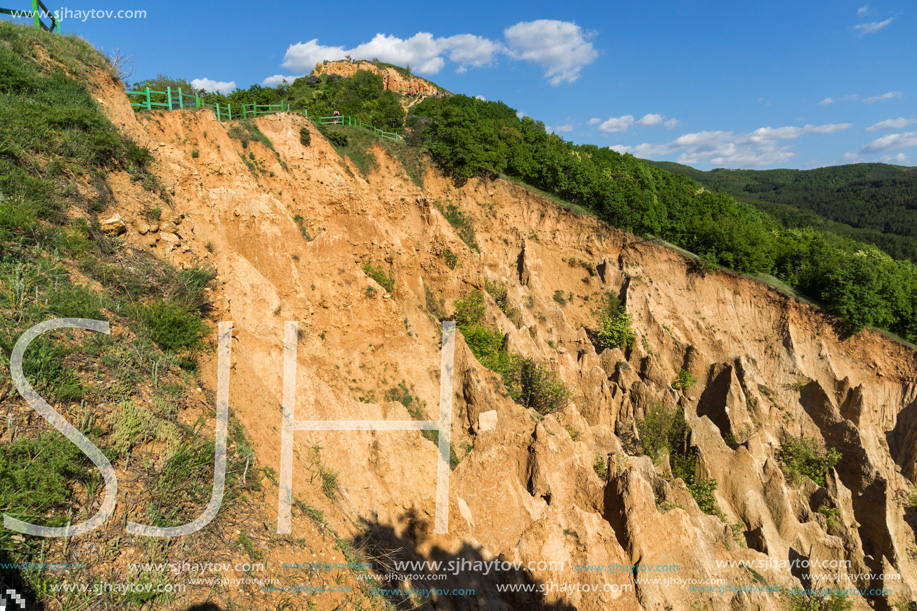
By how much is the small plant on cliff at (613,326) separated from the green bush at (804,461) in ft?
31.5

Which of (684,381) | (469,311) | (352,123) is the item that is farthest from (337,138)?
(684,381)

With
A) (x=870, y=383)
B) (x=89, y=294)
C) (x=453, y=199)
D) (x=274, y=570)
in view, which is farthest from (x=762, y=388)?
(x=89, y=294)

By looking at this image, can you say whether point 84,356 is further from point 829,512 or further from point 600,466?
point 829,512

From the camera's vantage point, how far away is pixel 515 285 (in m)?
30.5

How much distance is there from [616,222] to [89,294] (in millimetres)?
32210

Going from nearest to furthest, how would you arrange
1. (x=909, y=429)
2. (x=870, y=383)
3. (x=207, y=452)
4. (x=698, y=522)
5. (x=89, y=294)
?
(x=207, y=452), (x=89, y=294), (x=698, y=522), (x=909, y=429), (x=870, y=383)

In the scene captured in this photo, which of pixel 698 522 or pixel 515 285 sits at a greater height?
pixel 515 285

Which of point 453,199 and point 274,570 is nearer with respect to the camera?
point 274,570

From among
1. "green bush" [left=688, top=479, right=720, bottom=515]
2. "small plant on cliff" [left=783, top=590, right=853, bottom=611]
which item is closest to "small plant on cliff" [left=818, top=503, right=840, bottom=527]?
"green bush" [left=688, top=479, right=720, bottom=515]

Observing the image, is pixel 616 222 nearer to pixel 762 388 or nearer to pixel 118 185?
pixel 762 388

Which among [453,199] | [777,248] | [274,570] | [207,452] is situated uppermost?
[453,199]

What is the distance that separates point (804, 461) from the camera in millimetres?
24453

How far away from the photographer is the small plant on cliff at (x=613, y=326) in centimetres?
2955

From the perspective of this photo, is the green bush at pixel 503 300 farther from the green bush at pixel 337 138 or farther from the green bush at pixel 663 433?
the green bush at pixel 337 138
